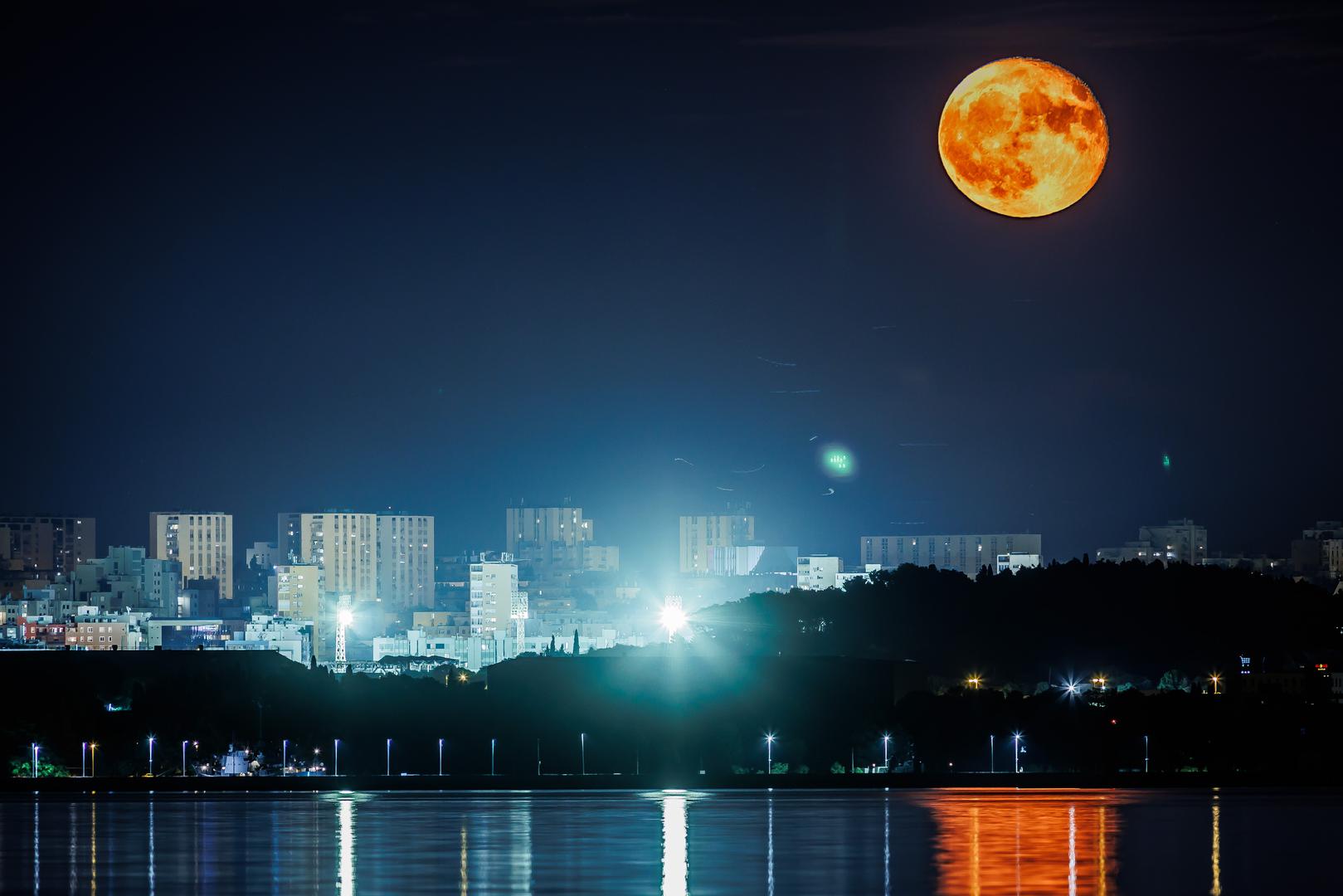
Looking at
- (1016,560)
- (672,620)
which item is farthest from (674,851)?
(1016,560)

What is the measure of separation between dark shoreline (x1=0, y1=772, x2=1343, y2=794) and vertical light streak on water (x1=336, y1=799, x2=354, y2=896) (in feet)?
34.2

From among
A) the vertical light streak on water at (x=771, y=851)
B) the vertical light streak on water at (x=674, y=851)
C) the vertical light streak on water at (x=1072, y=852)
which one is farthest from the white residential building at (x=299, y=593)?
the vertical light streak on water at (x=1072, y=852)

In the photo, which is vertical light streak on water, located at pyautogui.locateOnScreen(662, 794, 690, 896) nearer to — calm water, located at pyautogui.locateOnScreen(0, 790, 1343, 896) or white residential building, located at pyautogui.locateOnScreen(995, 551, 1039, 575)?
calm water, located at pyautogui.locateOnScreen(0, 790, 1343, 896)

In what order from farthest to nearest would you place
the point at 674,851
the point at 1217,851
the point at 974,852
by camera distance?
the point at 1217,851
the point at 674,851
the point at 974,852

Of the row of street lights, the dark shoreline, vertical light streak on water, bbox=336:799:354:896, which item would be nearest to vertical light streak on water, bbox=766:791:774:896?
vertical light streak on water, bbox=336:799:354:896

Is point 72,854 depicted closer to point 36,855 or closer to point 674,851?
point 36,855

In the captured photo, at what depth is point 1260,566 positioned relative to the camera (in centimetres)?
17700

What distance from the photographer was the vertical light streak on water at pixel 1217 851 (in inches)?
1185

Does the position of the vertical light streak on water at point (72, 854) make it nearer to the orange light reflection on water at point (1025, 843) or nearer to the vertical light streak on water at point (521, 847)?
the vertical light streak on water at point (521, 847)

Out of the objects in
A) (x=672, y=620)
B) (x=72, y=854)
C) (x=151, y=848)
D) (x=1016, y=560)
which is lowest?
(x=151, y=848)

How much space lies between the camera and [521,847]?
3625 centimetres

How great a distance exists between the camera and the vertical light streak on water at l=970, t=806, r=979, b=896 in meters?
29.8

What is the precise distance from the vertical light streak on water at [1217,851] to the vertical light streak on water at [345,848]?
436 inches

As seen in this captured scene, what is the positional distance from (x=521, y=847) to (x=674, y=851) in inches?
105
